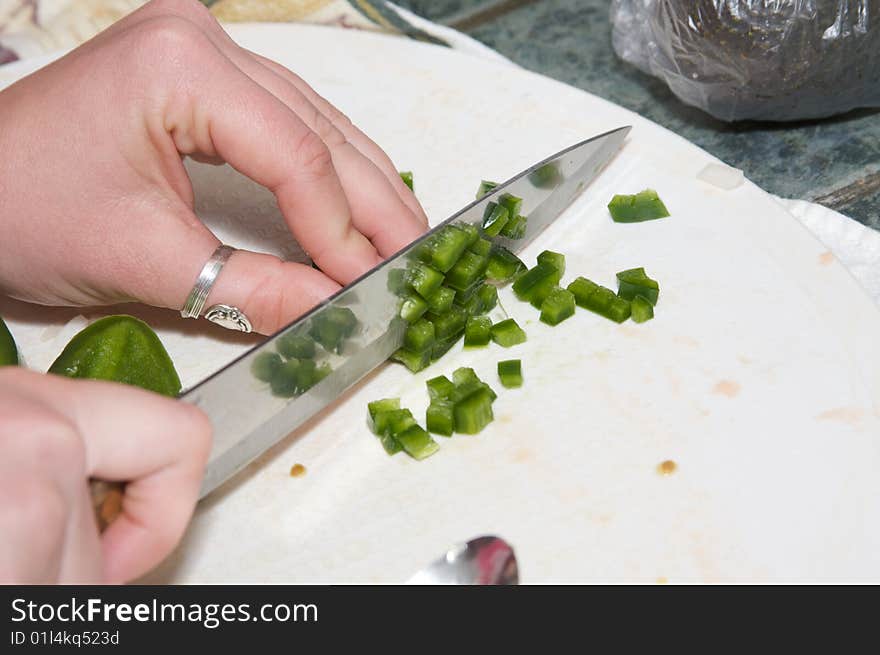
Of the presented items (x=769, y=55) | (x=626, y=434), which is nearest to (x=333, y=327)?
(x=626, y=434)

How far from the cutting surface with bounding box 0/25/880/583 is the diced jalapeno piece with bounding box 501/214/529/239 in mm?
80

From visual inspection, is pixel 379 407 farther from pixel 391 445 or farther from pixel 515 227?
pixel 515 227

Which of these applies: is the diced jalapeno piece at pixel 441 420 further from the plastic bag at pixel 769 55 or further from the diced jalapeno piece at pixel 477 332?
the plastic bag at pixel 769 55

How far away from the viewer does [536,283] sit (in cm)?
133

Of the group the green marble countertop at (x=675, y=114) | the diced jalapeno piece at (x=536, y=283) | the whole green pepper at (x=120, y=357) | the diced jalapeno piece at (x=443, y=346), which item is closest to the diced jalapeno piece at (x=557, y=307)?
the diced jalapeno piece at (x=536, y=283)

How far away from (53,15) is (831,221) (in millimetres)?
1441

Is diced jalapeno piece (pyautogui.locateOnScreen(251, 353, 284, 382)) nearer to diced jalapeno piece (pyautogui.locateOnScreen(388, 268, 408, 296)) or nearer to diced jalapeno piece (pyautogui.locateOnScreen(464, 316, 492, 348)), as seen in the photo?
diced jalapeno piece (pyautogui.locateOnScreen(388, 268, 408, 296))

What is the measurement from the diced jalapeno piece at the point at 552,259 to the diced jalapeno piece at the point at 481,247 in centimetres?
11

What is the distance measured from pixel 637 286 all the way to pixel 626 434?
0.22 m

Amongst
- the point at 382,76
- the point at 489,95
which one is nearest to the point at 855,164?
the point at 489,95

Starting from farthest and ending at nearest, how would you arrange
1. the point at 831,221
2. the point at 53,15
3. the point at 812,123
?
the point at 53,15 → the point at 812,123 → the point at 831,221

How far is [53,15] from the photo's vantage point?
6.59 feet

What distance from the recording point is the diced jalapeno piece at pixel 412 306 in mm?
1202
